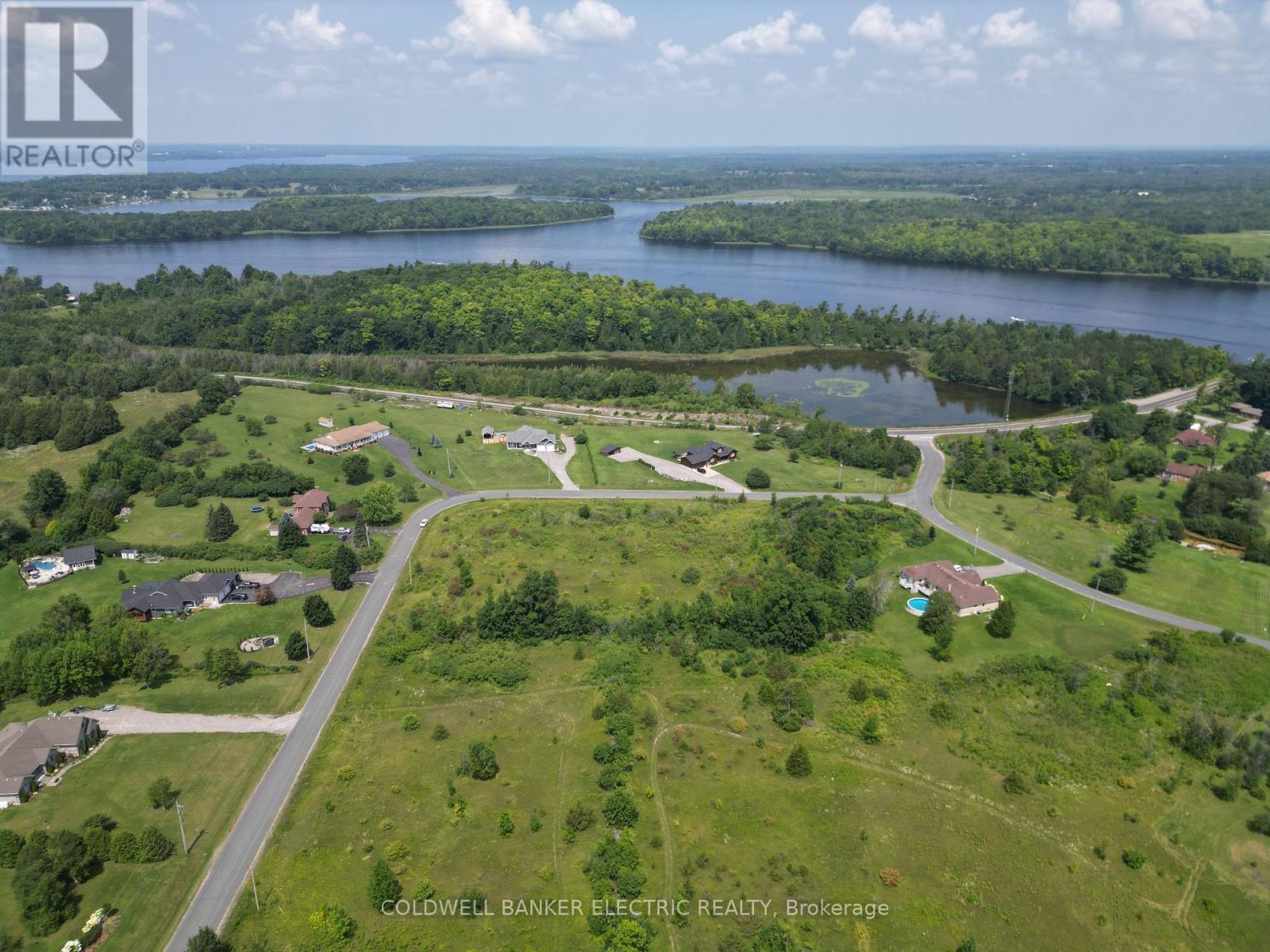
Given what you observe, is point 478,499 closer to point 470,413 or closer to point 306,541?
point 306,541

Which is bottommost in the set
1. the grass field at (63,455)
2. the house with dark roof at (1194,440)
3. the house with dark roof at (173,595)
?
the house with dark roof at (173,595)

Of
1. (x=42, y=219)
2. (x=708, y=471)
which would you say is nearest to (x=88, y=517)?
(x=708, y=471)

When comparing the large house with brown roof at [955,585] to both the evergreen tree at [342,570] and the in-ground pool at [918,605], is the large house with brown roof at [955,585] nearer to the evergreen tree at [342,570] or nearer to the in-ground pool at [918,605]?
the in-ground pool at [918,605]

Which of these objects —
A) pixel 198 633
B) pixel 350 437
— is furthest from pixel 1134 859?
pixel 350 437

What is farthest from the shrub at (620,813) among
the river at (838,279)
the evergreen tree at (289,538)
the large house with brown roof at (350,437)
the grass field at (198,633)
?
the river at (838,279)

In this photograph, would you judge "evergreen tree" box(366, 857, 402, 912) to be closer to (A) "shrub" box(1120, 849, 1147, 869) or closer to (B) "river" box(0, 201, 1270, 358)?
(A) "shrub" box(1120, 849, 1147, 869)

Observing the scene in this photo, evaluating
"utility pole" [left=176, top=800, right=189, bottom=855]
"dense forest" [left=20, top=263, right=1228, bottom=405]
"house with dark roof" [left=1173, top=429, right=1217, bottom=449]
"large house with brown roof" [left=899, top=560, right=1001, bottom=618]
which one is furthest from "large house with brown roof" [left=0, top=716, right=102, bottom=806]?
"house with dark roof" [left=1173, top=429, right=1217, bottom=449]

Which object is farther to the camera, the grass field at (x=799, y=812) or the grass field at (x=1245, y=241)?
the grass field at (x=1245, y=241)
